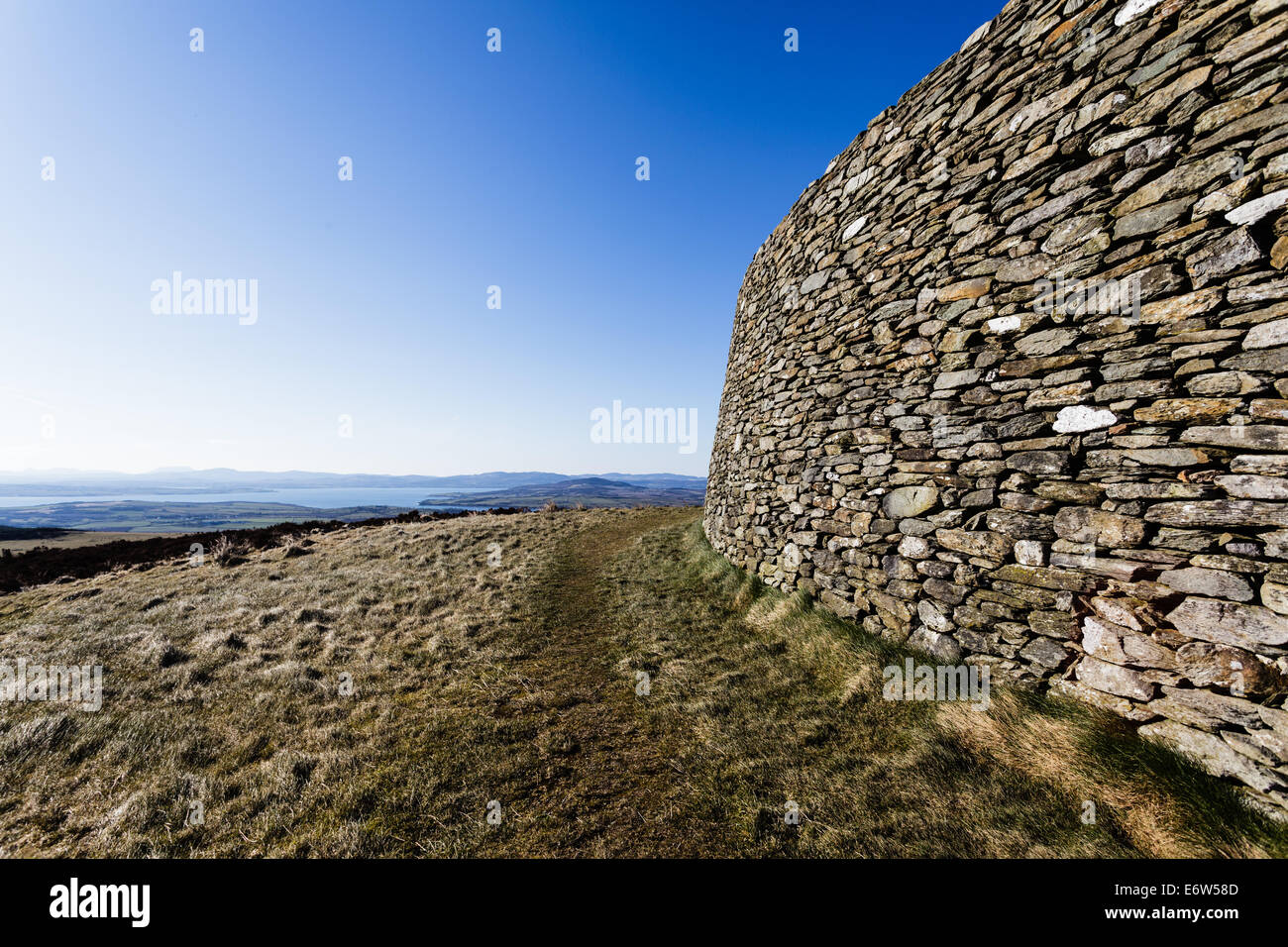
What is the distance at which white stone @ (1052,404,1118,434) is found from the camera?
4648 mm

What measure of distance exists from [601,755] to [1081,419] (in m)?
6.20

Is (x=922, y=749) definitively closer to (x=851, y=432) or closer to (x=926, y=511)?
(x=926, y=511)

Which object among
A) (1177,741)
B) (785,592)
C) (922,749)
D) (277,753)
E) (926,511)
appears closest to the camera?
(1177,741)

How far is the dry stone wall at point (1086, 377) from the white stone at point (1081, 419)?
30 millimetres

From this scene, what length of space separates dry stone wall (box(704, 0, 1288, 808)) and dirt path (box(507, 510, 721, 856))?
365 cm

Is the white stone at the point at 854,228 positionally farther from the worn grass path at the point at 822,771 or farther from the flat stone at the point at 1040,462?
the worn grass path at the point at 822,771

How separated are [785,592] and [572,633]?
401cm

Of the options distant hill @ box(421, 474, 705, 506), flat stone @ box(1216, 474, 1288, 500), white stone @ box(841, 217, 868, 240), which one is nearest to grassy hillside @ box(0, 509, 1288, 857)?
flat stone @ box(1216, 474, 1288, 500)

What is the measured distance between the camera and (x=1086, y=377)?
191 inches

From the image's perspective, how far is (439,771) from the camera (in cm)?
473

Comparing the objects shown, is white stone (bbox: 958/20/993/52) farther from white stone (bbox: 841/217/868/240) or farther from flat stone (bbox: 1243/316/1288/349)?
flat stone (bbox: 1243/316/1288/349)

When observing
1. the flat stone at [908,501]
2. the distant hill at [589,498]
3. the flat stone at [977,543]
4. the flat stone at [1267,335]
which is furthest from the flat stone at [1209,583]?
the distant hill at [589,498]

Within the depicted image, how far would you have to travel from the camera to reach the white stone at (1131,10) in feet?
15.7
